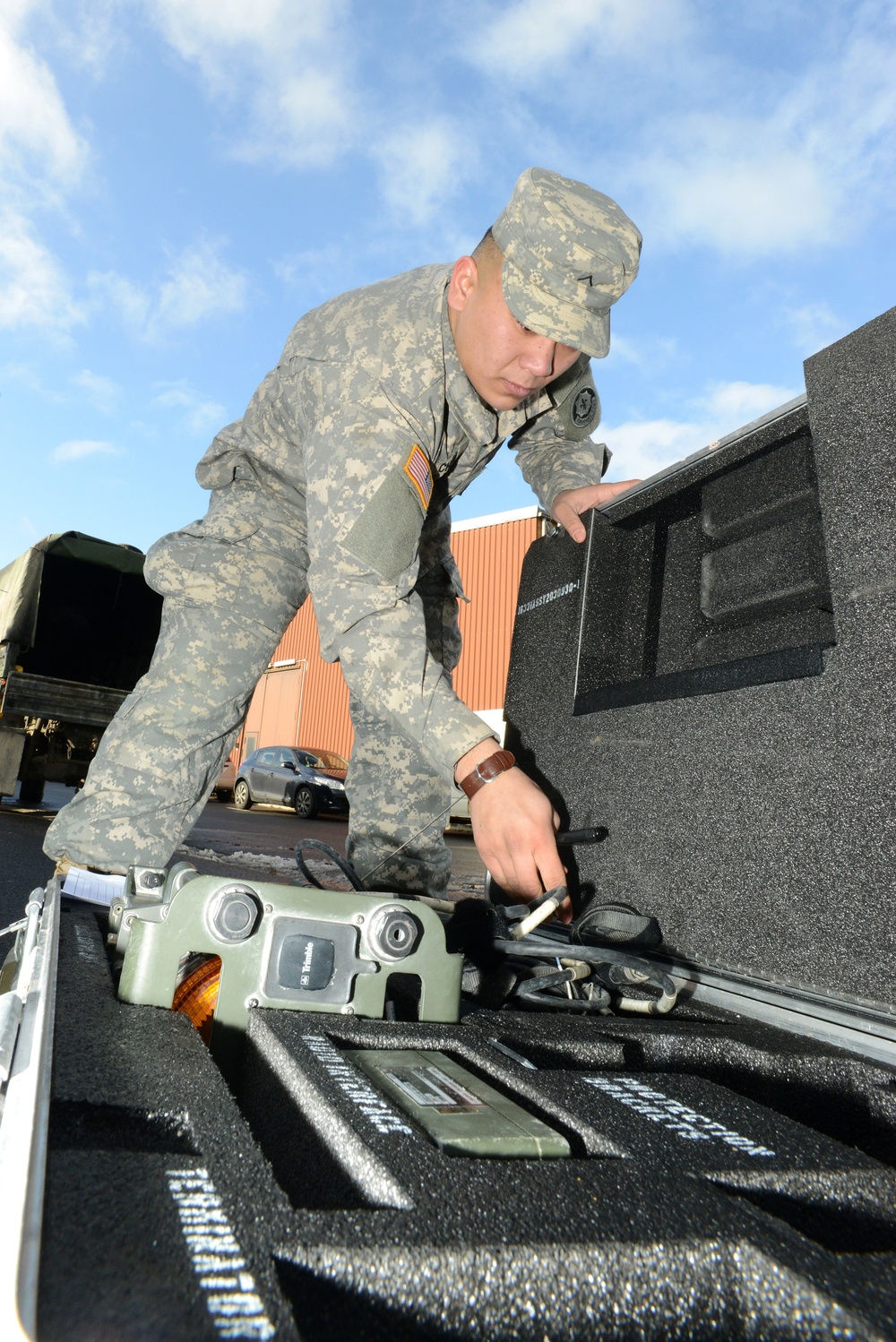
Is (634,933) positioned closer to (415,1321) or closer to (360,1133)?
(360,1133)

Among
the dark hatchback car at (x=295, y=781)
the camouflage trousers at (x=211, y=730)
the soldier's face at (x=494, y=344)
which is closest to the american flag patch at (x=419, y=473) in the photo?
the soldier's face at (x=494, y=344)

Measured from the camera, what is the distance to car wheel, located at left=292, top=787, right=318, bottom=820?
34.2ft

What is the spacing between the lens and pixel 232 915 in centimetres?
84

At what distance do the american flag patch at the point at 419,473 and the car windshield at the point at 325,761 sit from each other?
31.3ft

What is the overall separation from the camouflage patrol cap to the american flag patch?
0.95 feet

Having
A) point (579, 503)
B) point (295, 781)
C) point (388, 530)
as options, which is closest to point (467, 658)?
point (295, 781)

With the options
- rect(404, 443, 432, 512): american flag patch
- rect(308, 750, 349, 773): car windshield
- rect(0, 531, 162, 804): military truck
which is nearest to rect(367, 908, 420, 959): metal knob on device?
rect(404, 443, 432, 512): american flag patch

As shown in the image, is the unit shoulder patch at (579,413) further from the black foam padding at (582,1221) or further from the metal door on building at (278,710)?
the metal door on building at (278,710)

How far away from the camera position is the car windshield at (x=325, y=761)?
1101cm

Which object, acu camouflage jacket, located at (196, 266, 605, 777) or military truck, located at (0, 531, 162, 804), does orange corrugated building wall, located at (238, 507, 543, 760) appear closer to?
military truck, located at (0, 531, 162, 804)

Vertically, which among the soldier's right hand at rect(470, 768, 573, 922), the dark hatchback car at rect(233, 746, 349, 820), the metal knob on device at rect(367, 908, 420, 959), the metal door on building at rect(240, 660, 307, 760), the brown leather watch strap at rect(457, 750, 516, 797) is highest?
the metal door on building at rect(240, 660, 307, 760)

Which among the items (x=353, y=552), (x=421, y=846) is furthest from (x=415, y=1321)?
(x=421, y=846)

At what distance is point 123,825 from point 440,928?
1092 mm

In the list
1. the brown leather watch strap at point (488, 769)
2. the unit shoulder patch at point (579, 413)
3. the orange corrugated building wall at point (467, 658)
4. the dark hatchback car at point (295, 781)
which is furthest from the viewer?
the orange corrugated building wall at point (467, 658)
